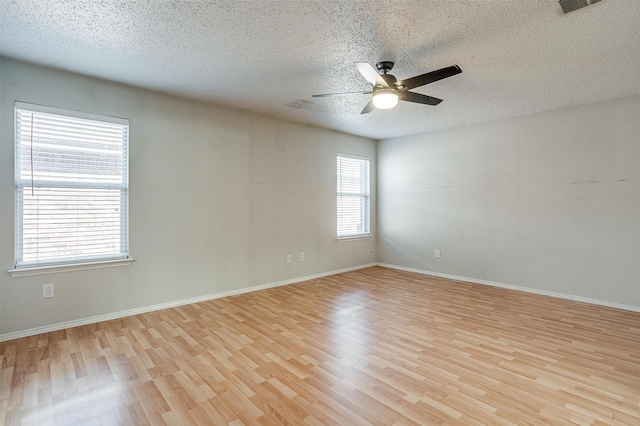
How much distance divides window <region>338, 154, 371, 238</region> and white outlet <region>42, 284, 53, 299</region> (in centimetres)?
398

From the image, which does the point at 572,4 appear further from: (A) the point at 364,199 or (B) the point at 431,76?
(A) the point at 364,199

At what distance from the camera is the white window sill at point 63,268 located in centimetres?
284

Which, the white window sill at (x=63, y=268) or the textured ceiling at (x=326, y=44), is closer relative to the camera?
the textured ceiling at (x=326, y=44)

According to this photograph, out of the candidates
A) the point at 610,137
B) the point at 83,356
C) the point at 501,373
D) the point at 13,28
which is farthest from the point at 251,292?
the point at 610,137

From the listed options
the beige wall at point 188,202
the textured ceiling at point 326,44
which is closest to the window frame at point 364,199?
the beige wall at point 188,202

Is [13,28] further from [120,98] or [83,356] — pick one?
[83,356]

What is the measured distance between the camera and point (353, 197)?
596 cm

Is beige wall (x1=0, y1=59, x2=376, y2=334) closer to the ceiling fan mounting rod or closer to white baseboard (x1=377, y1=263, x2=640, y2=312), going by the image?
white baseboard (x1=377, y1=263, x2=640, y2=312)

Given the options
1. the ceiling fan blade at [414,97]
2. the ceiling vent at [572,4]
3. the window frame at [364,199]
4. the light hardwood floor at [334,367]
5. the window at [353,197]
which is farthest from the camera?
the window at [353,197]

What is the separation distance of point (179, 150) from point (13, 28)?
1.69 metres

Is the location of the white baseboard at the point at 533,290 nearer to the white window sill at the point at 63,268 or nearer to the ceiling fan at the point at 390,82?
the ceiling fan at the point at 390,82

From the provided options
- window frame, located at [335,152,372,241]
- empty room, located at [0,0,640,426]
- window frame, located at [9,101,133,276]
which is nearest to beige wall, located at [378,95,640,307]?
empty room, located at [0,0,640,426]

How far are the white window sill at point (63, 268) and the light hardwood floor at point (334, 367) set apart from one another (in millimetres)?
587

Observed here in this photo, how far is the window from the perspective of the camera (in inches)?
226
